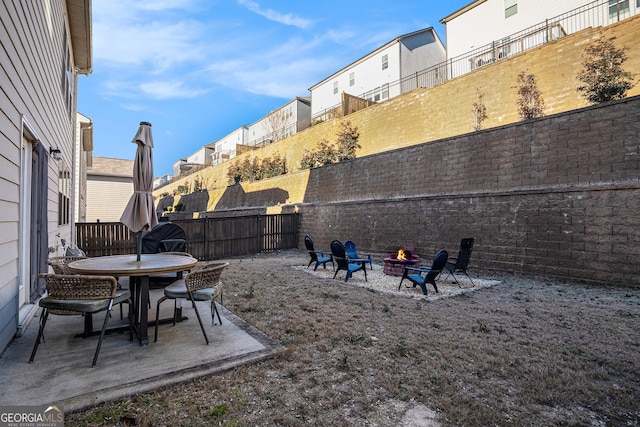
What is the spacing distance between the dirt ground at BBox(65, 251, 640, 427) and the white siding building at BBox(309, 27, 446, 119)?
16833 millimetres

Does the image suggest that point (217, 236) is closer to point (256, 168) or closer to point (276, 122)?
point (256, 168)

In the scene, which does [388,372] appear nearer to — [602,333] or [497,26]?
[602,333]

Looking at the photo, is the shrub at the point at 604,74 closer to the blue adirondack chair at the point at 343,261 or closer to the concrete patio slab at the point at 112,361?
the blue adirondack chair at the point at 343,261

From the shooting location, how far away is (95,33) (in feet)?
26.8

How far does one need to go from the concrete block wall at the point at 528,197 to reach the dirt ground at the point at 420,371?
172cm

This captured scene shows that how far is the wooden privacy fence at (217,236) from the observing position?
885 cm

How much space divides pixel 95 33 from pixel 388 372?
415 inches

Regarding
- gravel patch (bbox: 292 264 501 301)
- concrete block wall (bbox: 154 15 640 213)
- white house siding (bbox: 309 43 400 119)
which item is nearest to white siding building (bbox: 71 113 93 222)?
concrete block wall (bbox: 154 15 640 213)

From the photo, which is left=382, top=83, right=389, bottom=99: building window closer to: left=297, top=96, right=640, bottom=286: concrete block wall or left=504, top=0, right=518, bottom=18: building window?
left=504, top=0, right=518, bottom=18: building window

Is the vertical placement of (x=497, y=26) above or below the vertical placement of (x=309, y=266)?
above

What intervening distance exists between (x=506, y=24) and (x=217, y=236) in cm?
1681

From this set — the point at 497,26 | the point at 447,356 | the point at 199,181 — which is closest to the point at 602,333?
the point at 447,356

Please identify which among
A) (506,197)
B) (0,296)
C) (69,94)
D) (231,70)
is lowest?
(0,296)

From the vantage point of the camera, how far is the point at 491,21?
15539mm
